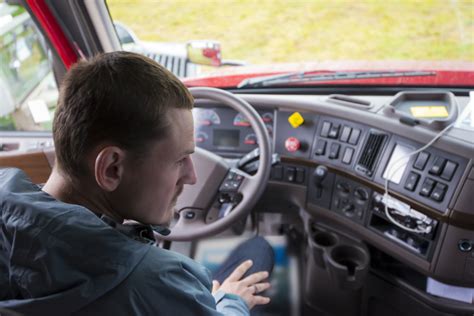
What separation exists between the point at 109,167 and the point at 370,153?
→ 118 centimetres

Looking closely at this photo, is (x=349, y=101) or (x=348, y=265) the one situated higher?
(x=349, y=101)

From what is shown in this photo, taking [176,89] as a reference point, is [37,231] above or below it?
below

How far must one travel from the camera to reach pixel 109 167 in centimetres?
95

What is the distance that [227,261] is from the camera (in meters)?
2.00

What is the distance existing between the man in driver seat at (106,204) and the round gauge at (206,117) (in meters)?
1.09

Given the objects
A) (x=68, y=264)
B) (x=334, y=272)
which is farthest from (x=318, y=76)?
(x=68, y=264)

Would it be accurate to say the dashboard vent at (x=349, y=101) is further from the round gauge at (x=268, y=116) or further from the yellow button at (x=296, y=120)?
the round gauge at (x=268, y=116)

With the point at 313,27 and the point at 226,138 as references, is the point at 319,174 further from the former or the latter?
the point at 313,27

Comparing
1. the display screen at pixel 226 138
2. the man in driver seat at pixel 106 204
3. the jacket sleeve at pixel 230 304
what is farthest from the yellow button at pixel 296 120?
the man in driver seat at pixel 106 204

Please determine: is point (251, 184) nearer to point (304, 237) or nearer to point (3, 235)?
point (304, 237)

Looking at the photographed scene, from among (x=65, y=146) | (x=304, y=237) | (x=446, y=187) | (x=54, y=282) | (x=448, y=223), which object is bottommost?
(x=304, y=237)

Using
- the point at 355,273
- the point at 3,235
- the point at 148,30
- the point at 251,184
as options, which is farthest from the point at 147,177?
the point at 148,30

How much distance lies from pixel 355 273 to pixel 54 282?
138 centimetres

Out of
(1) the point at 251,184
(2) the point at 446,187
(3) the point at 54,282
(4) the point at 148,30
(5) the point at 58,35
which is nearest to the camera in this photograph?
(3) the point at 54,282
